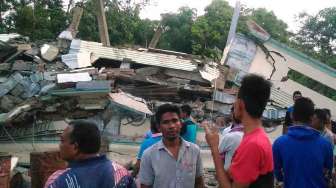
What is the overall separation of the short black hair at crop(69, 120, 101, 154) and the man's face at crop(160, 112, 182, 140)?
909 mm

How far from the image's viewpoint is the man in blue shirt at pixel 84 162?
259cm

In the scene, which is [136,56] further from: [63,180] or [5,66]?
[63,180]

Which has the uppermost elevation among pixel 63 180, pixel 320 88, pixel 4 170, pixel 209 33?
pixel 63 180

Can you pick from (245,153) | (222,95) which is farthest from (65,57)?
(245,153)

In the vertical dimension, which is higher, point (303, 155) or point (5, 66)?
point (303, 155)

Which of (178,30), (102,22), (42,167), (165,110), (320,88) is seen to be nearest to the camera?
(165,110)

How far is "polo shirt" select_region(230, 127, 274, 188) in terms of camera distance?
2551 millimetres

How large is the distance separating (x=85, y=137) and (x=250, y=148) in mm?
962

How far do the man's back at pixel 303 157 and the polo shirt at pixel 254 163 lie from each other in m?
1.09

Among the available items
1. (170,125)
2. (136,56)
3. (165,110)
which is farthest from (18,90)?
(170,125)

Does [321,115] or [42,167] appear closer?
[321,115]

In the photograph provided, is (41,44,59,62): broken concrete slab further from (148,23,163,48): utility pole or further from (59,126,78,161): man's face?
(59,126,78,161): man's face

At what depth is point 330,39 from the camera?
77.7 ft

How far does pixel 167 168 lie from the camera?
342 centimetres
